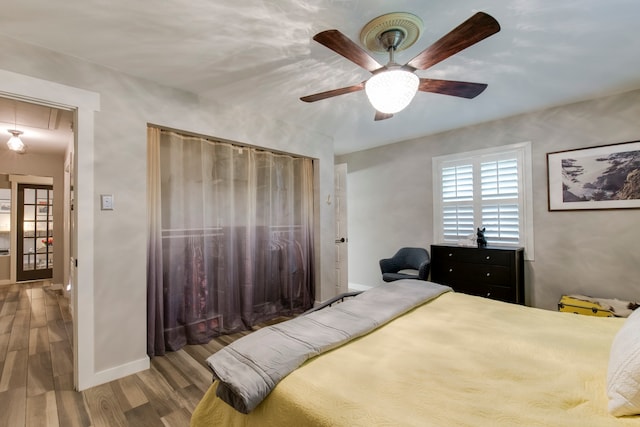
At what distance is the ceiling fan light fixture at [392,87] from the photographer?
1575mm

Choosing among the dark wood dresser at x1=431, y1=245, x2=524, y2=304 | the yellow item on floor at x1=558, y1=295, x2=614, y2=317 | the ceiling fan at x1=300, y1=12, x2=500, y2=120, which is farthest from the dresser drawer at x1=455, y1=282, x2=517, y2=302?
the ceiling fan at x1=300, y1=12, x2=500, y2=120

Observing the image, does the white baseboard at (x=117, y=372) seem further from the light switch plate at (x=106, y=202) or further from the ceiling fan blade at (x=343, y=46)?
the ceiling fan blade at (x=343, y=46)

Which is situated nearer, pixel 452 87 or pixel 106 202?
pixel 452 87

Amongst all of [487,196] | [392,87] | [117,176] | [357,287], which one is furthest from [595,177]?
[117,176]

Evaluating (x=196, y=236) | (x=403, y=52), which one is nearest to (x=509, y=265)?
(x=403, y=52)

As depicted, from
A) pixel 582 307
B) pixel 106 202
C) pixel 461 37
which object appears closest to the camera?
pixel 461 37

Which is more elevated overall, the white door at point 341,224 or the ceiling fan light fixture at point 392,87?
the ceiling fan light fixture at point 392,87

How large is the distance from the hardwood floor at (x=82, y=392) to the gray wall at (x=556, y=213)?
3030 mm

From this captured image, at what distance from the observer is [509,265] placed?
3.03 m

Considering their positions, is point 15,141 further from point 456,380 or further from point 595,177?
point 595,177

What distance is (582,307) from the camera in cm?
271

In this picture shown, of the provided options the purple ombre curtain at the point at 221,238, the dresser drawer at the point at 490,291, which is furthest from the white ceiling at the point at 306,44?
the dresser drawer at the point at 490,291

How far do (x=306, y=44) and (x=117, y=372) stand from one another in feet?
9.22

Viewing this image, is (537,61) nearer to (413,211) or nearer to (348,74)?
(348,74)
